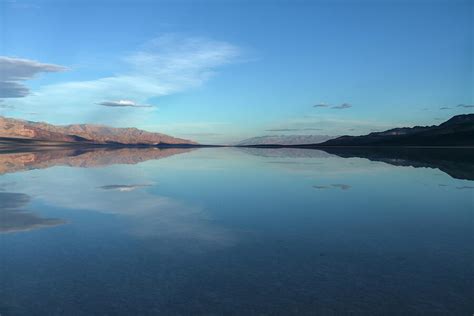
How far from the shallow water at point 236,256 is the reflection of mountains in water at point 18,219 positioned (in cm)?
7

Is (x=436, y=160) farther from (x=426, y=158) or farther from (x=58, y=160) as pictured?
(x=58, y=160)

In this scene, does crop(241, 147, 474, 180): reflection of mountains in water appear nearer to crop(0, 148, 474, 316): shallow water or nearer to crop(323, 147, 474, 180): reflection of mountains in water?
crop(323, 147, 474, 180): reflection of mountains in water

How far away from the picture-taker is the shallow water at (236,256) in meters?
6.59

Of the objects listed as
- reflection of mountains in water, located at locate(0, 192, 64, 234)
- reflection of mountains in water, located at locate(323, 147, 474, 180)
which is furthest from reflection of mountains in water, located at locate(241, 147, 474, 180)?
reflection of mountains in water, located at locate(0, 192, 64, 234)

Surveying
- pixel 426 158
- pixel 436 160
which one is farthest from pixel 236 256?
pixel 426 158

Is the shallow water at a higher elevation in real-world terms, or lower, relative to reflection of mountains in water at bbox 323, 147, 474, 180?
lower

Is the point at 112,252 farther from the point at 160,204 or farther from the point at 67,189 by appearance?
the point at 67,189

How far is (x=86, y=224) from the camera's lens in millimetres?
12734

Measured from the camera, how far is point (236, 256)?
9.28 m

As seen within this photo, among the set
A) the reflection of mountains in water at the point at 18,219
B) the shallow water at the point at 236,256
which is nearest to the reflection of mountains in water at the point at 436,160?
the shallow water at the point at 236,256

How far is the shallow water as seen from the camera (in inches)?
259

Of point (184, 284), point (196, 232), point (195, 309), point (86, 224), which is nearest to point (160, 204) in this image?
point (86, 224)

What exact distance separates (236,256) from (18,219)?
29.7ft

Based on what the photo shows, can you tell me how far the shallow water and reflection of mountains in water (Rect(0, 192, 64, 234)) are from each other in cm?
7
